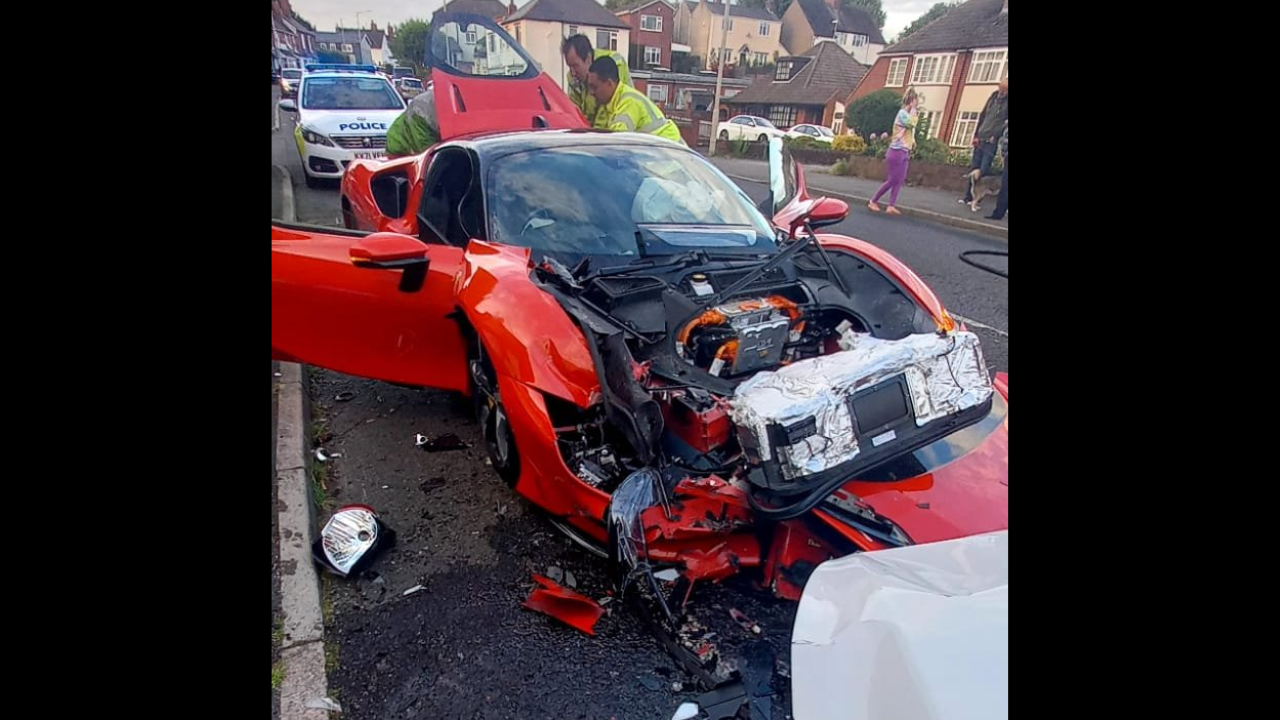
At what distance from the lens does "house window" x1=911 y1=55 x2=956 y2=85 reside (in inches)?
920

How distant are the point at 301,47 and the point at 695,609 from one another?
4075 cm

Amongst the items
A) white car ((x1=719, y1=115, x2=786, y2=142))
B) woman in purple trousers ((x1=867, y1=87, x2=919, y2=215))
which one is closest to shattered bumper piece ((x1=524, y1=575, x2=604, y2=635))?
woman in purple trousers ((x1=867, y1=87, x2=919, y2=215))

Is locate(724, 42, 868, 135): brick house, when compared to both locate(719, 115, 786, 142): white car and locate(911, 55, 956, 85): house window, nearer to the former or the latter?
locate(719, 115, 786, 142): white car

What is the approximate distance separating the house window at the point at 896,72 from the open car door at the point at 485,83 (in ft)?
84.2

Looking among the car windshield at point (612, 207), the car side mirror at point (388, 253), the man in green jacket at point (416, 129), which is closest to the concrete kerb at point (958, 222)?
the man in green jacket at point (416, 129)

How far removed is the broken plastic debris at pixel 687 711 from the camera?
188cm

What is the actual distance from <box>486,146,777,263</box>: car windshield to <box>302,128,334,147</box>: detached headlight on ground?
24.9ft

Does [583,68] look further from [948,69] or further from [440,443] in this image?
[948,69]

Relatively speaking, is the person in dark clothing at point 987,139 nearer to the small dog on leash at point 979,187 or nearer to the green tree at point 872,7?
the small dog on leash at point 979,187

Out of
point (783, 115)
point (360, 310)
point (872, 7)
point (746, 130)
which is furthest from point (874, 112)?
point (872, 7)

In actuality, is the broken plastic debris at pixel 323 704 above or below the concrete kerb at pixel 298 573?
below

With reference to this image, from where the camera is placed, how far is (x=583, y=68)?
5.70 m

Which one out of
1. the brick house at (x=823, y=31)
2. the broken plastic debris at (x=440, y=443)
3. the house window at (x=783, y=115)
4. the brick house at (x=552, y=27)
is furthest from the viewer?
the brick house at (x=823, y=31)
